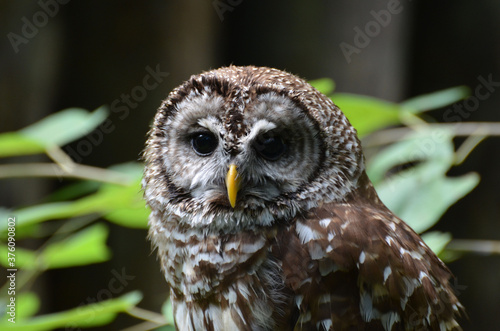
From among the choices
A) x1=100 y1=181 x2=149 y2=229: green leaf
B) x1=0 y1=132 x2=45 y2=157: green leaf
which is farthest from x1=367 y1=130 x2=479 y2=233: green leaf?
x1=0 y1=132 x2=45 y2=157: green leaf

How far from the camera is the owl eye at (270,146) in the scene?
6.29 ft

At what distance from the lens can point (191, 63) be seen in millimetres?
4410

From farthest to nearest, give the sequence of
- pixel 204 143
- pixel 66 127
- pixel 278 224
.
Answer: pixel 66 127
pixel 204 143
pixel 278 224

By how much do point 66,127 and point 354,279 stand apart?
128 cm

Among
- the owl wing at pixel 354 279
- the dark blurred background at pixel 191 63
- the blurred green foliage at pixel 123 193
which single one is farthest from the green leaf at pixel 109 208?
the dark blurred background at pixel 191 63

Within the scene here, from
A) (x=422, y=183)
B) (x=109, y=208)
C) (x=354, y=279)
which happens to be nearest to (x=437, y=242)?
(x=422, y=183)

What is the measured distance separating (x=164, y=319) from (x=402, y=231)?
0.91 meters

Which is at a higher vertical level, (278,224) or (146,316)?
(278,224)

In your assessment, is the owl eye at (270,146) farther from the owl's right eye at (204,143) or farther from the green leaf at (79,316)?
the green leaf at (79,316)

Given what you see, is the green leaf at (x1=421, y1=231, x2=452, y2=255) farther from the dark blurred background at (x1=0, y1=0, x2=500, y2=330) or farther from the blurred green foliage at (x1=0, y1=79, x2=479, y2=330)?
the dark blurred background at (x1=0, y1=0, x2=500, y2=330)

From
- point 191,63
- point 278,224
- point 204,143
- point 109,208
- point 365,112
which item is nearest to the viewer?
point 278,224

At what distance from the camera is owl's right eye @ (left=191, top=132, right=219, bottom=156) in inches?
79.6

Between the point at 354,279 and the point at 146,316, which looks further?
the point at 146,316

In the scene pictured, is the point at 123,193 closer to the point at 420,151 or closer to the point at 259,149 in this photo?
the point at 259,149
